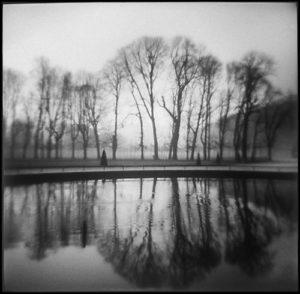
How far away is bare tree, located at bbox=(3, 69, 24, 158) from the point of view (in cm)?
493

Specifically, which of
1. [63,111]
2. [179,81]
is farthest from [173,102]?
[63,111]

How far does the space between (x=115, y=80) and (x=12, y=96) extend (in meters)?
2.84

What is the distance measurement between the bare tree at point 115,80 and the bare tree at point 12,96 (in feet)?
7.68

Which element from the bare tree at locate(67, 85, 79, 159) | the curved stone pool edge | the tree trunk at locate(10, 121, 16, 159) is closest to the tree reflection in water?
the curved stone pool edge

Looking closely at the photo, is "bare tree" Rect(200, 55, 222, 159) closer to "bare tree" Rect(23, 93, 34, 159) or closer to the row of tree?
the row of tree

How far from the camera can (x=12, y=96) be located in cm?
507

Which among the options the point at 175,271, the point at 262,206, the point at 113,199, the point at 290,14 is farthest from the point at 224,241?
the point at 290,14

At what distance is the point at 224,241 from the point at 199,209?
154 centimetres

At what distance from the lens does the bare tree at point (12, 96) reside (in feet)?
16.2

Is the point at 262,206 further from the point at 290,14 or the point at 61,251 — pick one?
the point at 61,251

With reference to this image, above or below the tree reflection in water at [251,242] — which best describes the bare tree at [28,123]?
above

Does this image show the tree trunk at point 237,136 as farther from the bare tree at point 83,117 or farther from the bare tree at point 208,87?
the bare tree at point 83,117

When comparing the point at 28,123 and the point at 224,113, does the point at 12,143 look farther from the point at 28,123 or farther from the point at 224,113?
the point at 224,113

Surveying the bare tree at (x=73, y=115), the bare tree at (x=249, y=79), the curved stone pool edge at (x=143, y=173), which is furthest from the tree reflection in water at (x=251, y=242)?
the bare tree at (x=73, y=115)
